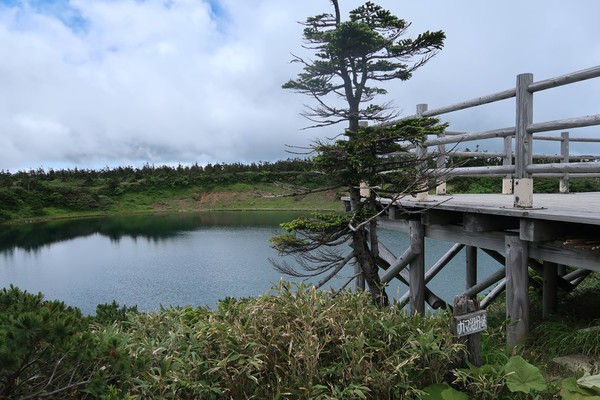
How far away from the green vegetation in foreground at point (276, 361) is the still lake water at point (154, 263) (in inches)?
148

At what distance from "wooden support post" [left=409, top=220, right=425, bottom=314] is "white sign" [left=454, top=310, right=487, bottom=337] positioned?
306 centimetres

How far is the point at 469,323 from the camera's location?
10.3 feet

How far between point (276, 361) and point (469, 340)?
4.68 ft

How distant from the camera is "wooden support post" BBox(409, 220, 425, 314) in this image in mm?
6227

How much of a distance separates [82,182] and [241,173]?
16.7 meters

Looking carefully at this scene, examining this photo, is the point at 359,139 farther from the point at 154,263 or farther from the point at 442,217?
the point at 154,263

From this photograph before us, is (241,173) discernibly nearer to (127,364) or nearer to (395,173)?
(395,173)

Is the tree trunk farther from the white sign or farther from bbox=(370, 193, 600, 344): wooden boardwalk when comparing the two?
the white sign

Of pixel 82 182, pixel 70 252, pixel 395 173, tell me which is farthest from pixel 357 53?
pixel 82 182

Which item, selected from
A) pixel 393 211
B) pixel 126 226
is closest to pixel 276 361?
pixel 393 211

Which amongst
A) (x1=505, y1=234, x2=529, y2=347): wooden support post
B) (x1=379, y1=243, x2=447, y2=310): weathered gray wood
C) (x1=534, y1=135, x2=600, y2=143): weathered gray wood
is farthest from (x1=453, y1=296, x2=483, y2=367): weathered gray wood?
(x1=534, y1=135, x2=600, y2=143): weathered gray wood

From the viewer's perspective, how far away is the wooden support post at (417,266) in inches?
245

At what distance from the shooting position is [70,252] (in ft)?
72.5

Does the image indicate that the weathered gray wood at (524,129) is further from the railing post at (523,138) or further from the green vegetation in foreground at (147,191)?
the green vegetation in foreground at (147,191)
